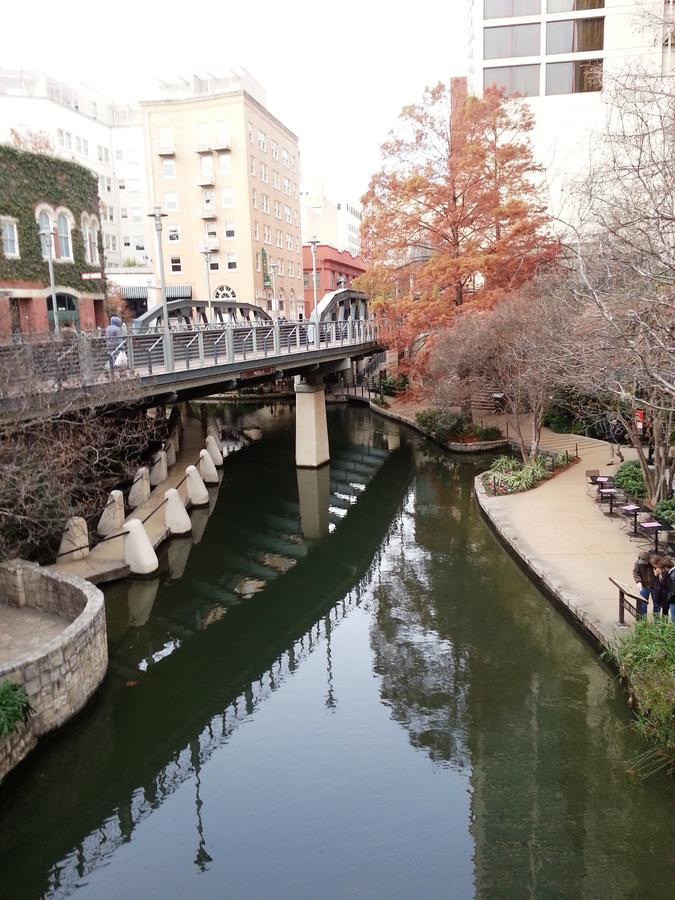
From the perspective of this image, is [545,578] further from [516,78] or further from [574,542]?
[516,78]

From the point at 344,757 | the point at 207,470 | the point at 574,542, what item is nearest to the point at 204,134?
the point at 207,470

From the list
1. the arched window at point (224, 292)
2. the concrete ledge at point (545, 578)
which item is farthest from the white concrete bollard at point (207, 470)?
the arched window at point (224, 292)

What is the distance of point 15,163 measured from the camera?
2816 centimetres

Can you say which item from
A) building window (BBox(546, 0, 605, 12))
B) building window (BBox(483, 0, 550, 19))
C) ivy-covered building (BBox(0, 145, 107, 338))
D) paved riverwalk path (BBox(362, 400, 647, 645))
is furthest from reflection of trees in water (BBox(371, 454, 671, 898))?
building window (BBox(546, 0, 605, 12))

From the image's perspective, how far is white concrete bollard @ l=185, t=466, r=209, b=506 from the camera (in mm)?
21625

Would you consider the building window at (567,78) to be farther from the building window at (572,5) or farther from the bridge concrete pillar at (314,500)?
the bridge concrete pillar at (314,500)

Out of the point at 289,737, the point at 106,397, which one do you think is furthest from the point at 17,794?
the point at 106,397

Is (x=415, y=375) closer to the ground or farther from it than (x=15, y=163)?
closer to the ground

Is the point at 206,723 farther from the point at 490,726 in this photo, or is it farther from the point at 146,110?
the point at 146,110

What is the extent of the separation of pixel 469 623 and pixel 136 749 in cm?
649

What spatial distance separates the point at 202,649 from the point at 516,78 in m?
40.1

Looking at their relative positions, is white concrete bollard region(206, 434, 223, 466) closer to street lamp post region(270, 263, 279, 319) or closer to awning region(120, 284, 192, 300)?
awning region(120, 284, 192, 300)

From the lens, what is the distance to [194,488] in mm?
21719

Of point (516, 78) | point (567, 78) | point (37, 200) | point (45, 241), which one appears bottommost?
point (45, 241)
